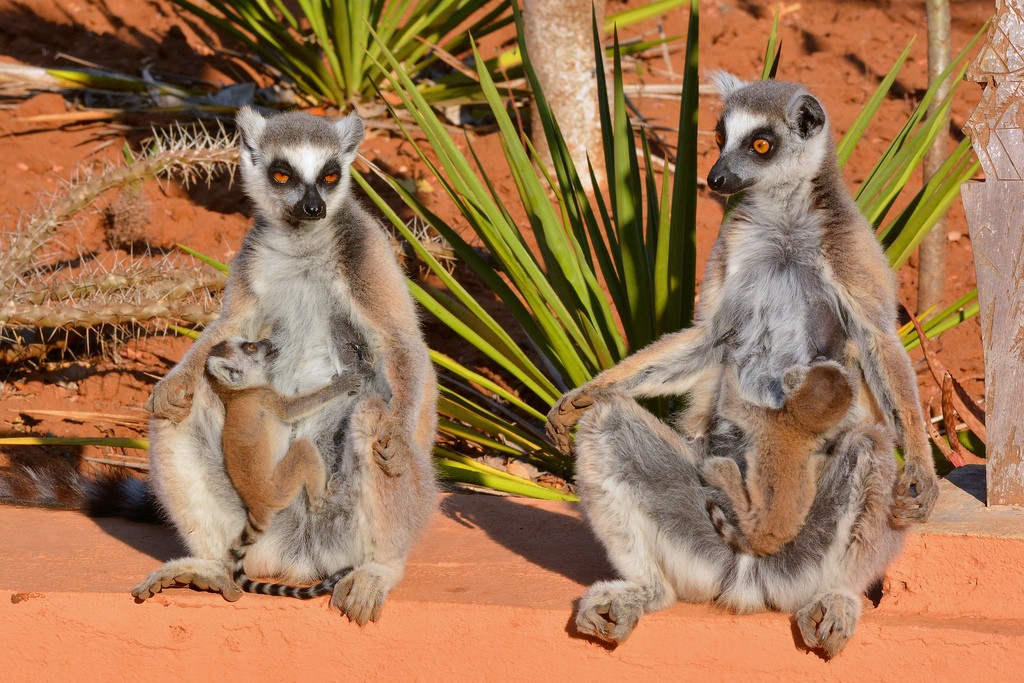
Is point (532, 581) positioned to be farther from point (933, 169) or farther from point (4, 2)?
point (4, 2)

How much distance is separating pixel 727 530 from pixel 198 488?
1.60 metres

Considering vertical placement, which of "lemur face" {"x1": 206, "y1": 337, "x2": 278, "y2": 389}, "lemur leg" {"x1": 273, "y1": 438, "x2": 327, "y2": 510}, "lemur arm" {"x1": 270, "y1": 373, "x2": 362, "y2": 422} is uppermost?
"lemur face" {"x1": 206, "y1": 337, "x2": 278, "y2": 389}

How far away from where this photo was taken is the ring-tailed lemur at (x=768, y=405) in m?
3.09

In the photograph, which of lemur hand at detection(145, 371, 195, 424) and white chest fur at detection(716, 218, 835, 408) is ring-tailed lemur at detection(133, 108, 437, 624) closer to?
lemur hand at detection(145, 371, 195, 424)

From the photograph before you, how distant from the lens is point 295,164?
3803mm

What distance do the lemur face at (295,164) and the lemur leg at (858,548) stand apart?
1.81 m

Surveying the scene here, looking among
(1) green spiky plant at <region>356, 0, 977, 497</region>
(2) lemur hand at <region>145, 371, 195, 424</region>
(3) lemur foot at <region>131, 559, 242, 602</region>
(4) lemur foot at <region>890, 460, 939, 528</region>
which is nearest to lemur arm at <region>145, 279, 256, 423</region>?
(2) lemur hand at <region>145, 371, 195, 424</region>

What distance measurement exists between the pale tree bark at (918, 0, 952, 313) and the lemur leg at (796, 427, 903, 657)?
3737 mm

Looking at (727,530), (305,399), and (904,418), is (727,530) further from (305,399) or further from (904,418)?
(305,399)

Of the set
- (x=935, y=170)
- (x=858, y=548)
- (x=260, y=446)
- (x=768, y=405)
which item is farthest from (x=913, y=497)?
(x=935, y=170)

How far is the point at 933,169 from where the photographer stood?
22.4 feet

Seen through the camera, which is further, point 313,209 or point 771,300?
point 313,209

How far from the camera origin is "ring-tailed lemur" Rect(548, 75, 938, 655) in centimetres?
309

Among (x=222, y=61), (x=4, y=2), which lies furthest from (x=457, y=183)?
(x=4, y=2)
